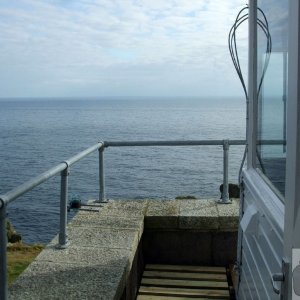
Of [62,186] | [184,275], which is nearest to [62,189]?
[62,186]

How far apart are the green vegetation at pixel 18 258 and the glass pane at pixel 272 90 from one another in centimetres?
565

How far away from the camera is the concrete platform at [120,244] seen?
3285 mm

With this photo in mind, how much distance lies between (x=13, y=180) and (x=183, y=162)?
11495mm

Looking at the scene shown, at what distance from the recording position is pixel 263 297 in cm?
261

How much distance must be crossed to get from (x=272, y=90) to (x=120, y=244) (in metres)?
1.96

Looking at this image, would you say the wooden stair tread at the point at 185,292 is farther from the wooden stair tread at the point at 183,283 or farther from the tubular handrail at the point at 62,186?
the tubular handrail at the point at 62,186

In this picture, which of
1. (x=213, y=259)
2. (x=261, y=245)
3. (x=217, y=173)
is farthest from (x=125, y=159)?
(x=261, y=245)

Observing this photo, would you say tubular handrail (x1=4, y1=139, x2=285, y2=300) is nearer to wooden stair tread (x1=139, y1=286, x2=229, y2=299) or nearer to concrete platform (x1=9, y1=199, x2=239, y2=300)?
concrete platform (x1=9, y1=199, x2=239, y2=300)

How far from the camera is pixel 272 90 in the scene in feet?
8.94

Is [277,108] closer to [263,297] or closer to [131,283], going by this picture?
[263,297]

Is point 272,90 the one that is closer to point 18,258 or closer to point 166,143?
point 166,143

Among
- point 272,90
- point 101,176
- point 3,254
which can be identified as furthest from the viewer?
point 101,176

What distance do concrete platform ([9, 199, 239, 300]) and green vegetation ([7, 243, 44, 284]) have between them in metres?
3.44

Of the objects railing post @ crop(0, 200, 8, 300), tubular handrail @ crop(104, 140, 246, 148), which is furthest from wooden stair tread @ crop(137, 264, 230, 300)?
railing post @ crop(0, 200, 8, 300)
